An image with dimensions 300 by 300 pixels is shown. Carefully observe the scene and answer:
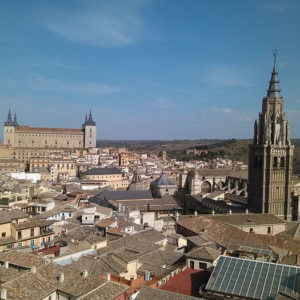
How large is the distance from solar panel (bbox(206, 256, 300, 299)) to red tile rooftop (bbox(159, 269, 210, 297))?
1.56 m

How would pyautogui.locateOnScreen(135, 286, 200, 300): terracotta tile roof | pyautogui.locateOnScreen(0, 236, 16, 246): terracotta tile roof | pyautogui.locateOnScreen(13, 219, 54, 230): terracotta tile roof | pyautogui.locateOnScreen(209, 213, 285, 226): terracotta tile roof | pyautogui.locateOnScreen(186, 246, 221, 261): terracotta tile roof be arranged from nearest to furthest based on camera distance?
pyautogui.locateOnScreen(135, 286, 200, 300): terracotta tile roof → pyautogui.locateOnScreen(186, 246, 221, 261): terracotta tile roof → pyautogui.locateOnScreen(0, 236, 16, 246): terracotta tile roof → pyautogui.locateOnScreen(13, 219, 54, 230): terracotta tile roof → pyautogui.locateOnScreen(209, 213, 285, 226): terracotta tile roof

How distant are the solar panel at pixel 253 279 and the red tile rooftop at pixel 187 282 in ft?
5.12

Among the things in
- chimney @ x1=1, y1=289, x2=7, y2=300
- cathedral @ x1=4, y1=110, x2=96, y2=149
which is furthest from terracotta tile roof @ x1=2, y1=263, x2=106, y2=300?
cathedral @ x1=4, y1=110, x2=96, y2=149

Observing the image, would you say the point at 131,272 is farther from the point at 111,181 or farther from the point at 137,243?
the point at 111,181

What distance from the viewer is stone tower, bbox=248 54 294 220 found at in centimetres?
4109

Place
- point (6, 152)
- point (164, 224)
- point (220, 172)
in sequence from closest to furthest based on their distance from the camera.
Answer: point (164, 224)
point (220, 172)
point (6, 152)

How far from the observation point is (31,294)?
14.8m

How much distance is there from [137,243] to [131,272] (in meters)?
4.94

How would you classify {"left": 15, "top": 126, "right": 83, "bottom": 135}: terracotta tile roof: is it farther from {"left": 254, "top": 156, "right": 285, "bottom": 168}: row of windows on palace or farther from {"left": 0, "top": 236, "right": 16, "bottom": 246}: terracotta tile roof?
{"left": 0, "top": 236, "right": 16, "bottom": 246}: terracotta tile roof

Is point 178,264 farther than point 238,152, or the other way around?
point 238,152

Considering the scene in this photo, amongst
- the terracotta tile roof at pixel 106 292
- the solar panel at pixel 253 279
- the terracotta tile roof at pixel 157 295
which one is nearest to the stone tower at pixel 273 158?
the solar panel at pixel 253 279

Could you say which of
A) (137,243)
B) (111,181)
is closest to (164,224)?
(137,243)

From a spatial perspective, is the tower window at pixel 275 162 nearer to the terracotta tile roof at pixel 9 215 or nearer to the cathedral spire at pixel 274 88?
the cathedral spire at pixel 274 88

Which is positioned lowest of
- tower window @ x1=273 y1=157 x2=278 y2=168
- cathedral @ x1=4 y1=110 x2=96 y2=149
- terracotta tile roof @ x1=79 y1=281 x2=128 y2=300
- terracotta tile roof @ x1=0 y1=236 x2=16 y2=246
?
terracotta tile roof @ x1=0 y1=236 x2=16 y2=246
